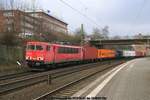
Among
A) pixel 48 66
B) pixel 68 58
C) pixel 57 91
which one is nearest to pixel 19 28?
pixel 68 58

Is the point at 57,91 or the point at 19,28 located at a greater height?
the point at 19,28

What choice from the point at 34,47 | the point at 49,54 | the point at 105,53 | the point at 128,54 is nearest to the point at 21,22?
the point at 34,47

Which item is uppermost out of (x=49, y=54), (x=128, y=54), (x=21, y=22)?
(x=21, y=22)

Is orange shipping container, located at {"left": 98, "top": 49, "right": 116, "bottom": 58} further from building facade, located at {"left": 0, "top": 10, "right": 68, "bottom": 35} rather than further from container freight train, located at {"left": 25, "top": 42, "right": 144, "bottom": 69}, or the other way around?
container freight train, located at {"left": 25, "top": 42, "right": 144, "bottom": 69}

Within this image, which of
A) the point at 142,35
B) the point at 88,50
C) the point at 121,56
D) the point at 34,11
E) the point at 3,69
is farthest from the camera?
the point at 142,35

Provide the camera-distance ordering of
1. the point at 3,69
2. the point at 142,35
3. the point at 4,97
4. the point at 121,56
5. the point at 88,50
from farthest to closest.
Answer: the point at 142,35 → the point at 121,56 → the point at 88,50 → the point at 3,69 → the point at 4,97

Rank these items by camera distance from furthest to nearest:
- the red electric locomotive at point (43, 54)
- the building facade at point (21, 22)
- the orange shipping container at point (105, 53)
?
the orange shipping container at point (105, 53) → the building facade at point (21, 22) → the red electric locomotive at point (43, 54)

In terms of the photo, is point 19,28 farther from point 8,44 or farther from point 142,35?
point 142,35

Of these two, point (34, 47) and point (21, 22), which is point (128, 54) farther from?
point (34, 47)

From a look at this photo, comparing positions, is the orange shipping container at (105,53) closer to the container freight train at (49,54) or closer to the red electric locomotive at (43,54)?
the container freight train at (49,54)

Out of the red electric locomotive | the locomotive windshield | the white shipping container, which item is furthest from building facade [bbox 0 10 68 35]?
the white shipping container

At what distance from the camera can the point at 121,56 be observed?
103m

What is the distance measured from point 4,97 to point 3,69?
17839 mm

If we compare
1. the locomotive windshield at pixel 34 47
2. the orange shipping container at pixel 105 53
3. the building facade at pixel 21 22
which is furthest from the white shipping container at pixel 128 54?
the locomotive windshield at pixel 34 47
